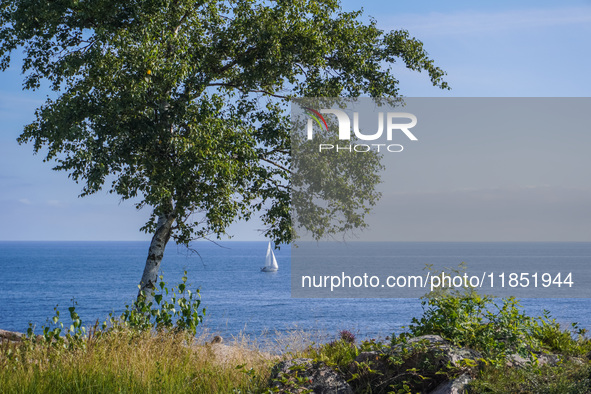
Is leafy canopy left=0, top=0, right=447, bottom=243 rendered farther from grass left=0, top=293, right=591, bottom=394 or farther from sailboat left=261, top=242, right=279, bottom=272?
sailboat left=261, top=242, right=279, bottom=272

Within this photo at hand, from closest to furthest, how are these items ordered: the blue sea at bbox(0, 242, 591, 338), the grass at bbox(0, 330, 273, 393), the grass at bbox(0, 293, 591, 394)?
the grass at bbox(0, 293, 591, 394) → the grass at bbox(0, 330, 273, 393) → the blue sea at bbox(0, 242, 591, 338)

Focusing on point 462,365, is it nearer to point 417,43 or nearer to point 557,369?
point 557,369

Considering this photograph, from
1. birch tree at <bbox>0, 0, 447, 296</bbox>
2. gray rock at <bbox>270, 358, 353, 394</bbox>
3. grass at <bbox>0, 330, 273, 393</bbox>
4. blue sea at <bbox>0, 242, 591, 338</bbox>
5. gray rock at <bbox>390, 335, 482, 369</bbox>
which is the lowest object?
blue sea at <bbox>0, 242, 591, 338</bbox>

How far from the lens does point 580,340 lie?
7.04m

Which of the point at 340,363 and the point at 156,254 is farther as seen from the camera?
the point at 156,254

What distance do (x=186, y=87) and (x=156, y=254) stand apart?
386cm

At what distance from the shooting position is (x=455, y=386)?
5320mm

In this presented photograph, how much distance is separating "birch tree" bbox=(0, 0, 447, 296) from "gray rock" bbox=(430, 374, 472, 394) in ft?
21.6

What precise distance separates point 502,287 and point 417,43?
8980 cm

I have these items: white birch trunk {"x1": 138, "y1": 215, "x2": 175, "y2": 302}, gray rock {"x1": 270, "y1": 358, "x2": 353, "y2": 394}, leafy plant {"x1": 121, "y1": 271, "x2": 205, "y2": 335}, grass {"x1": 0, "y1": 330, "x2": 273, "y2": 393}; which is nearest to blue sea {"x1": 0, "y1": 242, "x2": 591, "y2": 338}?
white birch trunk {"x1": 138, "y1": 215, "x2": 175, "y2": 302}

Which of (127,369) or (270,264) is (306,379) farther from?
(270,264)

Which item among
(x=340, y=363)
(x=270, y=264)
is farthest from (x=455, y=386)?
(x=270, y=264)

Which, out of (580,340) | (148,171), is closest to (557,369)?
(580,340)

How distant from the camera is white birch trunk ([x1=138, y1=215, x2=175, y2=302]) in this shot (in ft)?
41.5
